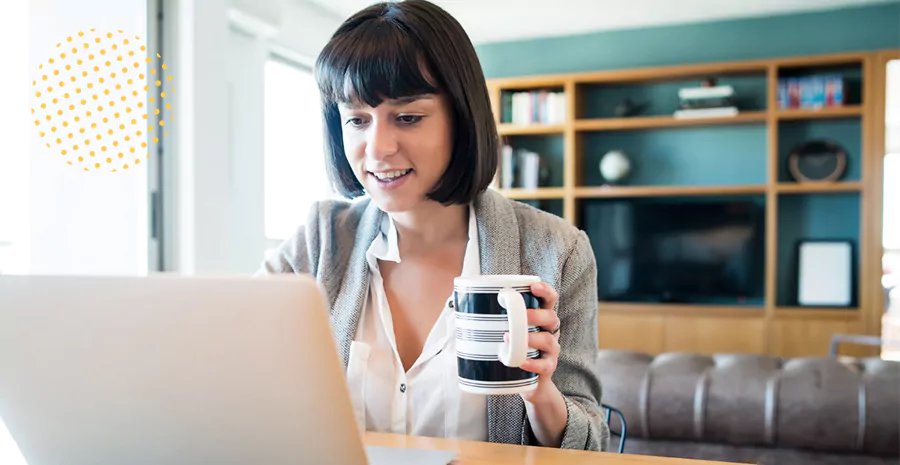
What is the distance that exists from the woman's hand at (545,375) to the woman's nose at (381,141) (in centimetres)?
30

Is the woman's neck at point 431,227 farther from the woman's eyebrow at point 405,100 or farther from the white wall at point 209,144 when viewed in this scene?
the white wall at point 209,144

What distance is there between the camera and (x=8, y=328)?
2.02ft

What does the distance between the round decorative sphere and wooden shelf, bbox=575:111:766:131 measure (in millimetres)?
201

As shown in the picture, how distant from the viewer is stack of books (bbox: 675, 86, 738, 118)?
16.6 ft

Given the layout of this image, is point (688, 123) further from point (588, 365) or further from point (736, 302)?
point (588, 365)

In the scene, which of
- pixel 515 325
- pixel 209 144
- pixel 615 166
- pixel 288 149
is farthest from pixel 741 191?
pixel 515 325

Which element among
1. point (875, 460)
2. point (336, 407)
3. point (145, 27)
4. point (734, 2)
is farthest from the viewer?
point (734, 2)

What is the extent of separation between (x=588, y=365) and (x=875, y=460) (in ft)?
3.79

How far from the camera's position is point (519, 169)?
5.63 m

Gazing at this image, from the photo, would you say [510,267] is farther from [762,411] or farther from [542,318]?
[762,411]

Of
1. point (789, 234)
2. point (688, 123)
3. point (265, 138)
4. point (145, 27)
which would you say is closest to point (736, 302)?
point (789, 234)

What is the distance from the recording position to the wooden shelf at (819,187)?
474cm

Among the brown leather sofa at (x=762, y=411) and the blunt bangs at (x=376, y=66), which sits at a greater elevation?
the blunt bangs at (x=376, y=66)

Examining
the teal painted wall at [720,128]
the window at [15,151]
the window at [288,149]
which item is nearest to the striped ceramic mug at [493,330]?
the window at [15,151]
